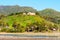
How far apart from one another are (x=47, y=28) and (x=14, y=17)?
2941 cm

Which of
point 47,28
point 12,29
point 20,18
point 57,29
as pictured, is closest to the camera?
point 12,29

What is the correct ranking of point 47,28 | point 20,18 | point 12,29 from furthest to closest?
point 20,18
point 47,28
point 12,29

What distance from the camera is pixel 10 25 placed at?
13838 cm

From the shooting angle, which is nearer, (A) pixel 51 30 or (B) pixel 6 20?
(A) pixel 51 30

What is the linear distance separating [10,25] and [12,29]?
1618 centimetres

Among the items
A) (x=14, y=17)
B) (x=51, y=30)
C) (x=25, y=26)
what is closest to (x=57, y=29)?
(x=51, y=30)

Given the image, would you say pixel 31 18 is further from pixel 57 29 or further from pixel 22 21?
pixel 57 29

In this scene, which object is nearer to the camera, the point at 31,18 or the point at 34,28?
the point at 34,28

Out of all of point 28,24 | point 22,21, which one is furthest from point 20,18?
point 28,24

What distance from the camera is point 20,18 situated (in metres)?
149

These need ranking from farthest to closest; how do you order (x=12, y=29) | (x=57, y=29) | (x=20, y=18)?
1. (x=20, y=18)
2. (x=57, y=29)
3. (x=12, y=29)

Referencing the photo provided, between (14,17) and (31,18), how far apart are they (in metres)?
10.9

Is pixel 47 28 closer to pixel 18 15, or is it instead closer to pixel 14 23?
pixel 14 23

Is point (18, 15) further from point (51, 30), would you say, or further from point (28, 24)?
point (51, 30)
